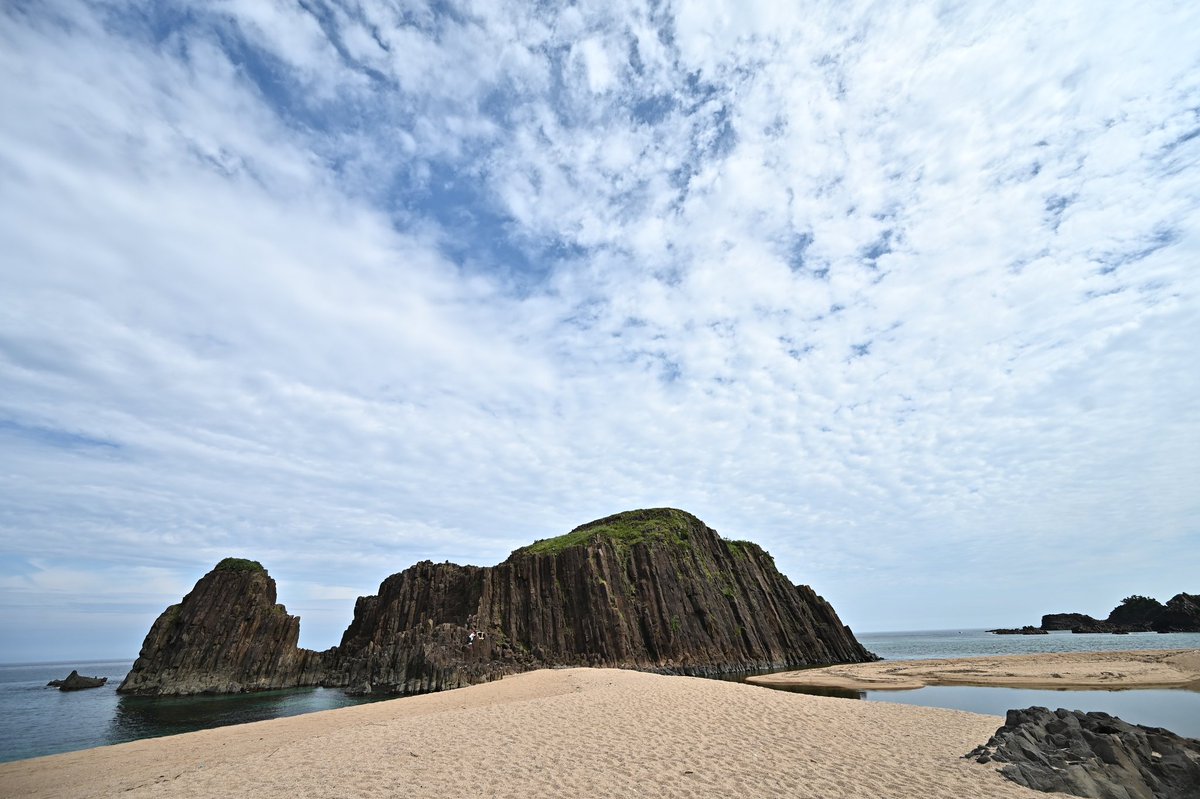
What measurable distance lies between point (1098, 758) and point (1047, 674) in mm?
35449

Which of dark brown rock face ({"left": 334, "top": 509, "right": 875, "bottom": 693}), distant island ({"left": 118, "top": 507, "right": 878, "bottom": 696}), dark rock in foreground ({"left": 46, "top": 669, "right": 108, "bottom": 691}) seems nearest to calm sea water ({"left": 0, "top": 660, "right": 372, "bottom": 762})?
distant island ({"left": 118, "top": 507, "right": 878, "bottom": 696})

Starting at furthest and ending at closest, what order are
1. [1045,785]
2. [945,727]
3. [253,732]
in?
[253,732] < [945,727] < [1045,785]

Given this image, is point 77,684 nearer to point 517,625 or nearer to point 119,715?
point 119,715

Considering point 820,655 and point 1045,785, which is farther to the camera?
point 820,655

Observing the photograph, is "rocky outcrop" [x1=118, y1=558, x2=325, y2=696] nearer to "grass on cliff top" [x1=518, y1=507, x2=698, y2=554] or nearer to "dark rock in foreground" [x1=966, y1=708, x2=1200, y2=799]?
"grass on cliff top" [x1=518, y1=507, x2=698, y2=554]

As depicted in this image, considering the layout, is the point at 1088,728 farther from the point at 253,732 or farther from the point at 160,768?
the point at 253,732

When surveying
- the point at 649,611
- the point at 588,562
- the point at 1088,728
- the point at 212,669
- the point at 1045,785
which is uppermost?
the point at 588,562

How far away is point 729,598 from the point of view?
265 ft

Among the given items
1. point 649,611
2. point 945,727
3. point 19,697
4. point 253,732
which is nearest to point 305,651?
point 19,697

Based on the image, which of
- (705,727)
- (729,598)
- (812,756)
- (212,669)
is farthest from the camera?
(729,598)

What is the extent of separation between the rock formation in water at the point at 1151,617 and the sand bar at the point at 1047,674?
114993 millimetres

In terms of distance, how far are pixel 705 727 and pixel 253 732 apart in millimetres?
23192

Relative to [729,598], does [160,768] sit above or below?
below

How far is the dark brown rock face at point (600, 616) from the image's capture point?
204 ft
